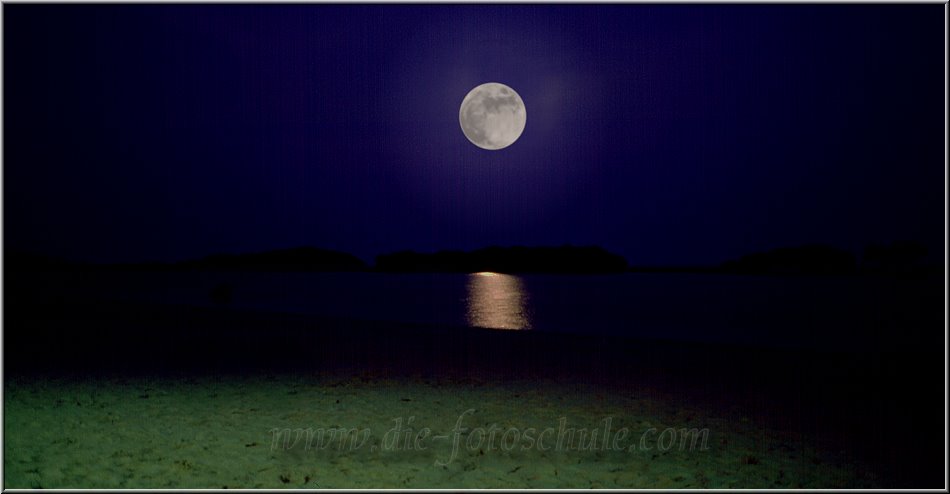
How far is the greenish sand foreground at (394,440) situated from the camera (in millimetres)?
5969

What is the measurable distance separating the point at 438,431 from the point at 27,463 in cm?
503

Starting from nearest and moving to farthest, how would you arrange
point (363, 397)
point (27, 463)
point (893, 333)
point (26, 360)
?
point (27, 463)
point (363, 397)
point (26, 360)
point (893, 333)

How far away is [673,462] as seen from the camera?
650cm

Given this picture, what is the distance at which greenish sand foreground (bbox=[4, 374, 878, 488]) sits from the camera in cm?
597

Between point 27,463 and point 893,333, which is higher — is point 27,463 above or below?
above

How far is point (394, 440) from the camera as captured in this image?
7.25 meters

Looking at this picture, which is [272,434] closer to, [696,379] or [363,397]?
[363,397]

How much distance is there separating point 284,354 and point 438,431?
864 cm

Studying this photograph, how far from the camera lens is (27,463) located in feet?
20.2

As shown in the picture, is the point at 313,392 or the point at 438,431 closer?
the point at 438,431

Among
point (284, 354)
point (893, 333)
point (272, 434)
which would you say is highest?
point (272, 434)

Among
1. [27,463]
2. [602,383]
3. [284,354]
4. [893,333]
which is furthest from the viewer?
[893,333]

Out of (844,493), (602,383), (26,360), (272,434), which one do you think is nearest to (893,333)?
(602,383)

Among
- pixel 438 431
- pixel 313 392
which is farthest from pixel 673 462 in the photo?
pixel 313 392
